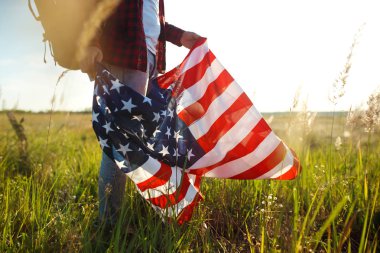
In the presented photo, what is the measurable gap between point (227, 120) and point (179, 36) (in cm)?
73

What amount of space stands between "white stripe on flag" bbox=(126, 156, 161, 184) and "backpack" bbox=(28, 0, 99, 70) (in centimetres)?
71

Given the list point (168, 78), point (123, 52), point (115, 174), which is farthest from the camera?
point (168, 78)

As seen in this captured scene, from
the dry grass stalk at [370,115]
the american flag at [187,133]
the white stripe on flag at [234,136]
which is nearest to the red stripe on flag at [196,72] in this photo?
the american flag at [187,133]

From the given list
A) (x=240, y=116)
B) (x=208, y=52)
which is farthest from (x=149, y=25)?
(x=240, y=116)

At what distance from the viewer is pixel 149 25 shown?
2256 mm

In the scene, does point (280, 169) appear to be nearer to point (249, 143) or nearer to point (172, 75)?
point (249, 143)

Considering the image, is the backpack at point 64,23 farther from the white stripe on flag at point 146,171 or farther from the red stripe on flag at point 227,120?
the red stripe on flag at point 227,120

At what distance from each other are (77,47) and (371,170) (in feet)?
7.64

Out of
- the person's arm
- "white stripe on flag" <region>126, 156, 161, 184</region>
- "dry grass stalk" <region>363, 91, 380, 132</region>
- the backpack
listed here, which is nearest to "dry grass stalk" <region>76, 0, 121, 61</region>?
the backpack

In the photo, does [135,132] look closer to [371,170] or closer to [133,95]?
[133,95]

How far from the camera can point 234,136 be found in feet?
7.98

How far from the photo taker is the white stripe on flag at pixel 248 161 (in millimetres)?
2365

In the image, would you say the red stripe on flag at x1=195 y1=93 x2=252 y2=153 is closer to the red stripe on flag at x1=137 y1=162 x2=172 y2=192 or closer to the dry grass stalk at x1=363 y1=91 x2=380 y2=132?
the red stripe on flag at x1=137 y1=162 x2=172 y2=192

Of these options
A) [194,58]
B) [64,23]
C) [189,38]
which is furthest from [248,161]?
[64,23]
